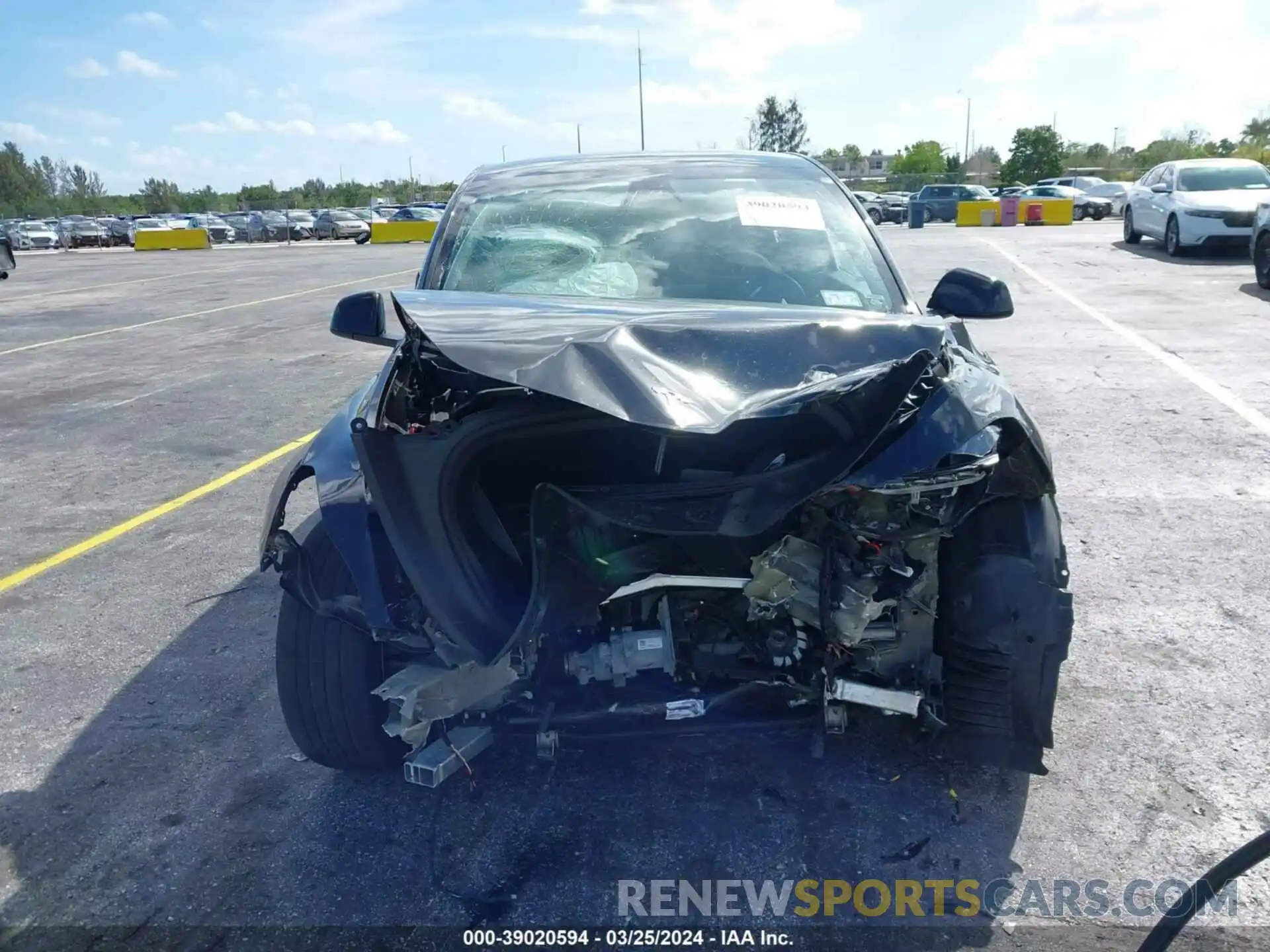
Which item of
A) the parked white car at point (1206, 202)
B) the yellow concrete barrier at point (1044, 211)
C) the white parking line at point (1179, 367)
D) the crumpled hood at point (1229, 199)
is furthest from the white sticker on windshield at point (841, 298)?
the yellow concrete barrier at point (1044, 211)

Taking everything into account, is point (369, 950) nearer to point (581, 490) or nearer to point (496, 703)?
point (496, 703)

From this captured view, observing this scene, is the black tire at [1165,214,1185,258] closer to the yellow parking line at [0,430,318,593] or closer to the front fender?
the yellow parking line at [0,430,318,593]

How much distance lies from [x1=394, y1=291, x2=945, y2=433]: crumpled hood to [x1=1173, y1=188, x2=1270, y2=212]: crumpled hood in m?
17.1

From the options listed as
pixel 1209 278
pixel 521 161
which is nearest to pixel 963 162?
pixel 1209 278

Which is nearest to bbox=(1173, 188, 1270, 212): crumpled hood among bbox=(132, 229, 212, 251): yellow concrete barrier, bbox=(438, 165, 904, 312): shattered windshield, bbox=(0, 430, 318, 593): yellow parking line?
bbox=(438, 165, 904, 312): shattered windshield

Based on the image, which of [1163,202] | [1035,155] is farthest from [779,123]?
[1163,202]

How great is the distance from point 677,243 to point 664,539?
1.69m

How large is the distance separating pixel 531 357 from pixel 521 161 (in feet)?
9.45

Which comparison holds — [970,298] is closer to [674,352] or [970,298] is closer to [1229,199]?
[674,352]

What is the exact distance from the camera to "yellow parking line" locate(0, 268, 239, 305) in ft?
64.7

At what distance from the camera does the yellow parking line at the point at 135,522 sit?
197 inches

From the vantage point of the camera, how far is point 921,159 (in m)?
96.2

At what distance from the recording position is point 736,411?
2.20m

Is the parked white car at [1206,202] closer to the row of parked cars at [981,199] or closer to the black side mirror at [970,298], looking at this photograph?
the black side mirror at [970,298]
